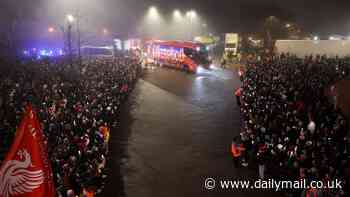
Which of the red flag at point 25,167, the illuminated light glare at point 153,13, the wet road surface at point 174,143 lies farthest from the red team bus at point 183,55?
the red flag at point 25,167

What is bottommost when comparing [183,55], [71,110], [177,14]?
[71,110]

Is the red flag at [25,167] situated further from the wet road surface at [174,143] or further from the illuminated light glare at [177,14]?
the illuminated light glare at [177,14]

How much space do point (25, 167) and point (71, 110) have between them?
10.1 meters

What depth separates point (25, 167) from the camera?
4.88 m

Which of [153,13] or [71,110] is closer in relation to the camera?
[71,110]

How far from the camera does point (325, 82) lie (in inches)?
712

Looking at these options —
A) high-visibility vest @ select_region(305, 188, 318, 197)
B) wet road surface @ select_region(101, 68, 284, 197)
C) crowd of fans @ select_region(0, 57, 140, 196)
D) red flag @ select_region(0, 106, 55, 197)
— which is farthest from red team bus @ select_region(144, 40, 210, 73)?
red flag @ select_region(0, 106, 55, 197)

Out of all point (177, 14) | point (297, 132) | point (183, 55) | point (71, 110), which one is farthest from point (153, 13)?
point (297, 132)

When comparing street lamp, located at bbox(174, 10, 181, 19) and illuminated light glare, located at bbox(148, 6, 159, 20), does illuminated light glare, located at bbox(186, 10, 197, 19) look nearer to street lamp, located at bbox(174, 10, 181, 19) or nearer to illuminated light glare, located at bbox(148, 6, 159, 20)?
street lamp, located at bbox(174, 10, 181, 19)

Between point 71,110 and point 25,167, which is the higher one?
point 25,167

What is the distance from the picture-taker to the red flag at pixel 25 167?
4.83 metres

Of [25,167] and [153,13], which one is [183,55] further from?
[25,167]

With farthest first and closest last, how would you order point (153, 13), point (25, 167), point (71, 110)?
point (153, 13) < point (71, 110) < point (25, 167)

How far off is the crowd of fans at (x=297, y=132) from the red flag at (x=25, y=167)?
6.95m
